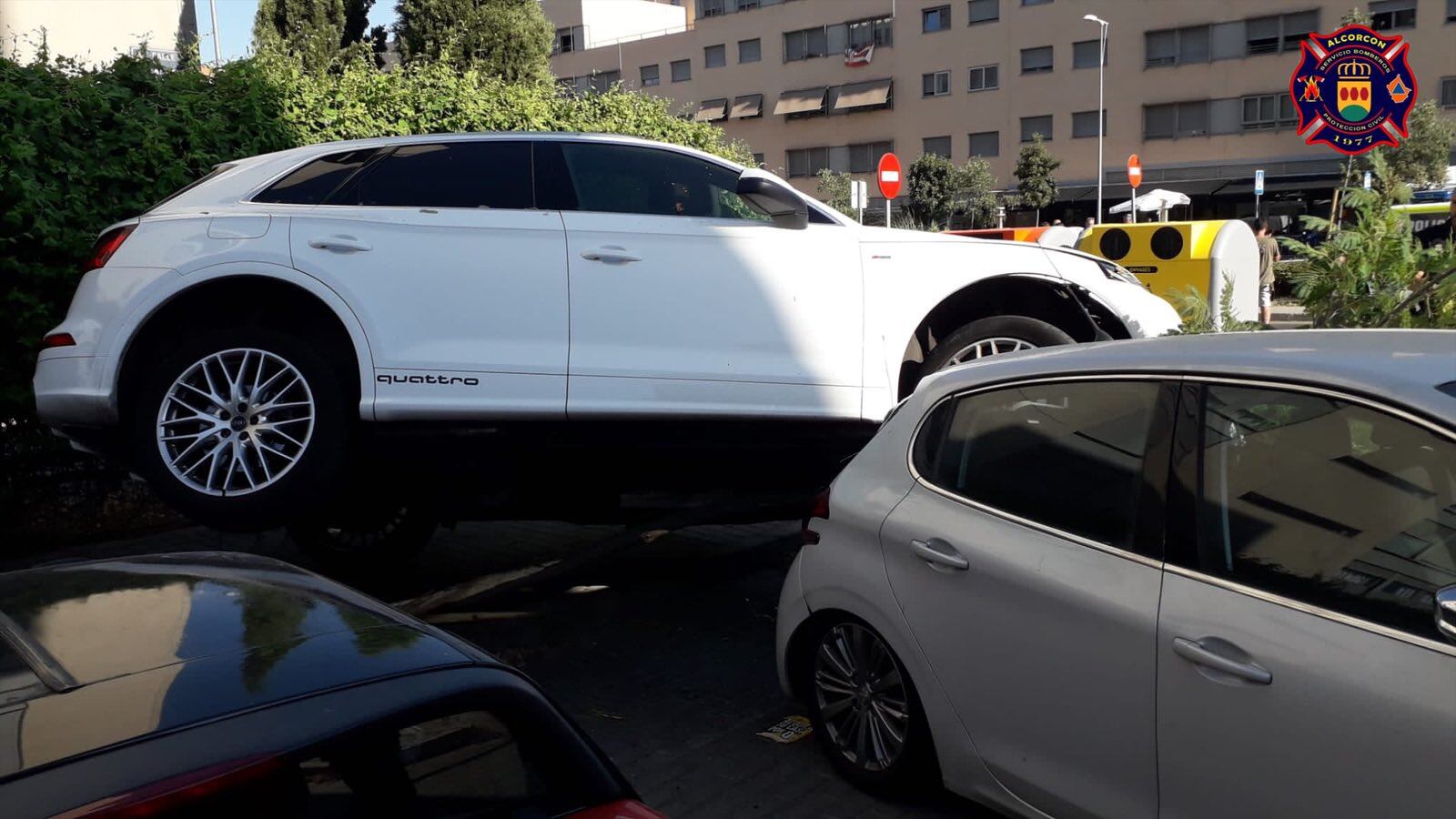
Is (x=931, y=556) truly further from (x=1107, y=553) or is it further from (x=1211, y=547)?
(x=1211, y=547)

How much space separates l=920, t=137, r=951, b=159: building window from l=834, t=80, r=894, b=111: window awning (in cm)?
276

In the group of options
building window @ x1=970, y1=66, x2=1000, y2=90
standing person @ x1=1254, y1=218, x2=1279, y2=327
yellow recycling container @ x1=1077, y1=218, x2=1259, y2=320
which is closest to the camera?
yellow recycling container @ x1=1077, y1=218, x2=1259, y2=320

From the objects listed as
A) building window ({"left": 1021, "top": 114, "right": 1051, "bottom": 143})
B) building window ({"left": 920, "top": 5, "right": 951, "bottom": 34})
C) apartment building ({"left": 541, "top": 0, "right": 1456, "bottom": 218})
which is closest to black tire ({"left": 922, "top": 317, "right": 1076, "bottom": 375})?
apartment building ({"left": 541, "top": 0, "right": 1456, "bottom": 218})

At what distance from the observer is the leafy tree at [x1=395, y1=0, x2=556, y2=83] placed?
15.9 metres

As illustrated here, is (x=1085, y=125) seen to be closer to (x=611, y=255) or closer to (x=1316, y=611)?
(x=611, y=255)

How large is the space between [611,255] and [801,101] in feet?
190

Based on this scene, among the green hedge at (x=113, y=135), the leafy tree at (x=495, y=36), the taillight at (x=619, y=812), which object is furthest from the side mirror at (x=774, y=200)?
the leafy tree at (x=495, y=36)

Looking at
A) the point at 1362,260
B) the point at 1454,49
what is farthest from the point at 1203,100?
the point at 1362,260

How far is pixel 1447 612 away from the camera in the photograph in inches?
97.5

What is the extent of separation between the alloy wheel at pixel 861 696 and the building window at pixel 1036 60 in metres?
53.0

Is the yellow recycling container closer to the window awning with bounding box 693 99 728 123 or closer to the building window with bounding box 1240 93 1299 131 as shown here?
the building window with bounding box 1240 93 1299 131

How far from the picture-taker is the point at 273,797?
1764mm

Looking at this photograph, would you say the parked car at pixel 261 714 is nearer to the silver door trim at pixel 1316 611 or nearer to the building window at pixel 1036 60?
the silver door trim at pixel 1316 611

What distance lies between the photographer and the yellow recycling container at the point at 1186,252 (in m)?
12.8
